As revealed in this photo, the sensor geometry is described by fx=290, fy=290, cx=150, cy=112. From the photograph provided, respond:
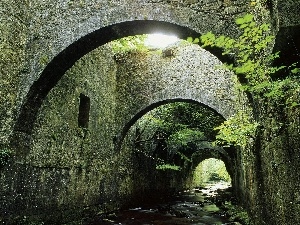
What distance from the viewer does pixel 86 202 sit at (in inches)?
309

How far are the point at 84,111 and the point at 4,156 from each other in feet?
10.9

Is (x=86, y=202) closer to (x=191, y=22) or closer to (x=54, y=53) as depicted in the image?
(x=54, y=53)

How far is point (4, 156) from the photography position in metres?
4.96

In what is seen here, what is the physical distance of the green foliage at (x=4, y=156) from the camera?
194 inches

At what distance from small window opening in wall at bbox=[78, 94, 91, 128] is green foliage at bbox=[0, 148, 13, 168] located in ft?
9.79

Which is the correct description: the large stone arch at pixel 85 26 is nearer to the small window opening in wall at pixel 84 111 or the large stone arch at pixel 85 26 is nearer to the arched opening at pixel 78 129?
the arched opening at pixel 78 129

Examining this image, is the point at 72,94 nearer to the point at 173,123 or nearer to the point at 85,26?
the point at 85,26

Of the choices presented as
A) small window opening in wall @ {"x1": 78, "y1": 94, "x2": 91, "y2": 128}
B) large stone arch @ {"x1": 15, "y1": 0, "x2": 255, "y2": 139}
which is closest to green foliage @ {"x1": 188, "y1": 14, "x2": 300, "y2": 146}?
large stone arch @ {"x1": 15, "y1": 0, "x2": 255, "y2": 139}

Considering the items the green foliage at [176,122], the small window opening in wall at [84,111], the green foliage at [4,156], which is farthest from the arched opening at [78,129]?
the green foliage at [176,122]

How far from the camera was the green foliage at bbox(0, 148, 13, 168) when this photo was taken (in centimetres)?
492

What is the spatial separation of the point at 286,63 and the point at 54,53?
4136mm

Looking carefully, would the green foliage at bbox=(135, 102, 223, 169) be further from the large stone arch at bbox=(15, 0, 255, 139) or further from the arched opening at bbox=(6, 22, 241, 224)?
the large stone arch at bbox=(15, 0, 255, 139)

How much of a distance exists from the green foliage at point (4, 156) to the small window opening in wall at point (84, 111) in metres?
2.99

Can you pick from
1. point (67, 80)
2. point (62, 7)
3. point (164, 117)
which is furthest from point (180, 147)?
point (62, 7)
